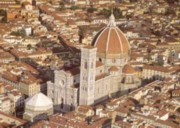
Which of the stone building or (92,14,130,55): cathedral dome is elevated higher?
(92,14,130,55): cathedral dome

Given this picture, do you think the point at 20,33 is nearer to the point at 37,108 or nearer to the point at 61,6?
the point at 61,6

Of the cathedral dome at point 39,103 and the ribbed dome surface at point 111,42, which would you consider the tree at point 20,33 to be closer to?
the ribbed dome surface at point 111,42

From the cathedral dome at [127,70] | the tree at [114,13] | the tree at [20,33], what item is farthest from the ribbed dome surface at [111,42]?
the tree at [114,13]

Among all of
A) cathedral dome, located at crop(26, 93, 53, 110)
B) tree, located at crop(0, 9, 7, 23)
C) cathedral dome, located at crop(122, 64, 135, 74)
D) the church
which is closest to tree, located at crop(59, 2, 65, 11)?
tree, located at crop(0, 9, 7, 23)

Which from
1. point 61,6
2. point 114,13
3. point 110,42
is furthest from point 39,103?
point 61,6

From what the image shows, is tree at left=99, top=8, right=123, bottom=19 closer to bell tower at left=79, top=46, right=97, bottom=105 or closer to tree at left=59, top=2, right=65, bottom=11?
tree at left=59, top=2, right=65, bottom=11

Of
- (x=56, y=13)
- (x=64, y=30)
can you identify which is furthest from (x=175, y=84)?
(x=56, y=13)

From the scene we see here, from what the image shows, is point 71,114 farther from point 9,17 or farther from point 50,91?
point 9,17
